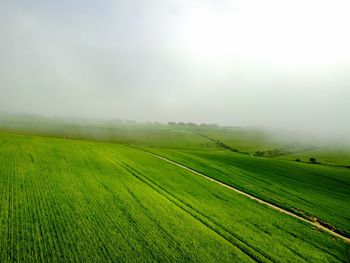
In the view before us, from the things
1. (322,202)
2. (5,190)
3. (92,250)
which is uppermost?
(5,190)

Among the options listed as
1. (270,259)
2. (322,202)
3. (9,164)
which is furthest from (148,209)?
(322,202)

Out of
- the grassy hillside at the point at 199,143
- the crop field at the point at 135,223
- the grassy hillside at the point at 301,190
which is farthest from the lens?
the grassy hillside at the point at 199,143

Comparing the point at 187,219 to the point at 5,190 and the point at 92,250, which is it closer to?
the point at 92,250

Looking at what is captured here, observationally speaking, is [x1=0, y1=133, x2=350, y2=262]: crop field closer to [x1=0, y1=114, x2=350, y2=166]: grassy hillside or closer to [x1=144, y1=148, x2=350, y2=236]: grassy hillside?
[x1=144, y1=148, x2=350, y2=236]: grassy hillside

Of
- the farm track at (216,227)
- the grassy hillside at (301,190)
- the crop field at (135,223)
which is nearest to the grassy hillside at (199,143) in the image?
the grassy hillside at (301,190)

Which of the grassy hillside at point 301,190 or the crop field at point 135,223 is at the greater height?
the crop field at point 135,223

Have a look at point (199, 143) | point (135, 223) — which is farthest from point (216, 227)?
point (199, 143)

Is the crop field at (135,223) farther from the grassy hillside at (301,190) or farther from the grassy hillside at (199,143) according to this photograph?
the grassy hillside at (199,143)

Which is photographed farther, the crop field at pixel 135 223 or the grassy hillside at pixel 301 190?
the grassy hillside at pixel 301 190
